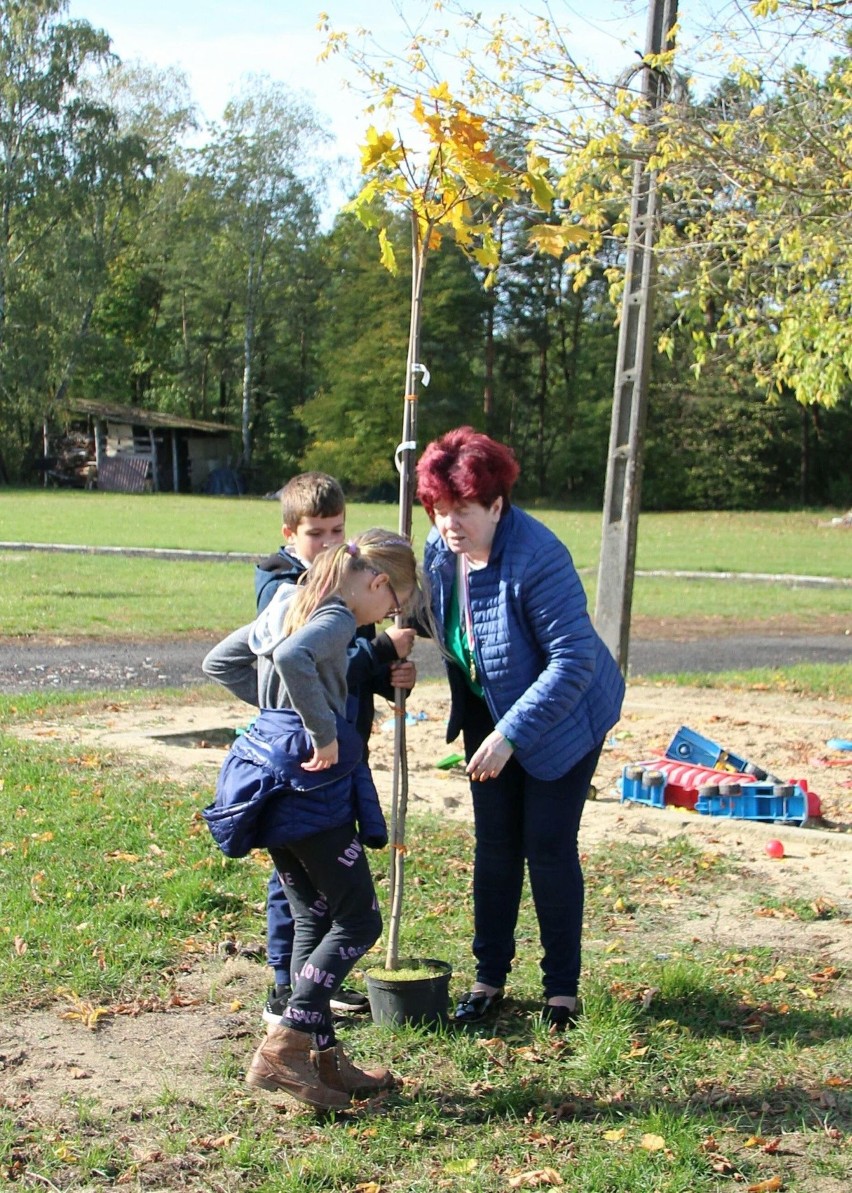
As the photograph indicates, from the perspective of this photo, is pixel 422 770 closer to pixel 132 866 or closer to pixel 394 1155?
pixel 132 866

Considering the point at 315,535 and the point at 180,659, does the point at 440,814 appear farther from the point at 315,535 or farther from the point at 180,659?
the point at 180,659

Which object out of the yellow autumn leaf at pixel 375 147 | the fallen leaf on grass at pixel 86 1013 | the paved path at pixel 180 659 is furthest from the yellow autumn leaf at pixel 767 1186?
the paved path at pixel 180 659

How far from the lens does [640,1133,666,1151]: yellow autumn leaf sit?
3.51 meters

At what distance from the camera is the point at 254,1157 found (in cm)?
343

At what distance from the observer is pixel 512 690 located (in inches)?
165

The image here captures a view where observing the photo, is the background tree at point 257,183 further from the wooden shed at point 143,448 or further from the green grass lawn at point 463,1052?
the green grass lawn at point 463,1052

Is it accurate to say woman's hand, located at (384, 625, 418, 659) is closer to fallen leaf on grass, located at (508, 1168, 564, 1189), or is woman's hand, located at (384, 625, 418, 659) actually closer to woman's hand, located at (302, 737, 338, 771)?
woman's hand, located at (302, 737, 338, 771)

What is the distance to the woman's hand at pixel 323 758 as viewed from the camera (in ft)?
11.8

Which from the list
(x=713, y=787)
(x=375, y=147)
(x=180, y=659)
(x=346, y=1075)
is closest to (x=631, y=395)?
(x=713, y=787)

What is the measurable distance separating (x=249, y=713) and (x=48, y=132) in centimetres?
4913

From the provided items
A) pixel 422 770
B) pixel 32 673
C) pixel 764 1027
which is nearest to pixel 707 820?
pixel 422 770

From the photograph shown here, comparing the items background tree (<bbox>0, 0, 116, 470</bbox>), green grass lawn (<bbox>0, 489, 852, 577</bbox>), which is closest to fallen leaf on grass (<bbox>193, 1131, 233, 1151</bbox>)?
green grass lawn (<bbox>0, 489, 852, 577</bbox>)

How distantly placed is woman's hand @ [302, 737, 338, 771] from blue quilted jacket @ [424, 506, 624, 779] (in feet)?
2.09

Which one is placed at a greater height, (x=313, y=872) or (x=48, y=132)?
(x=48, y=132)
